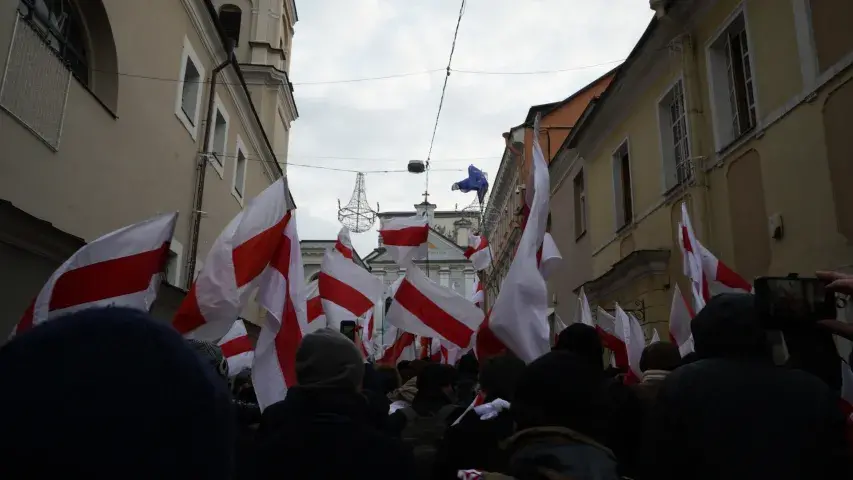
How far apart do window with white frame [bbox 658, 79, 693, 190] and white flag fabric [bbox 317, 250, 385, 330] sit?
570cm

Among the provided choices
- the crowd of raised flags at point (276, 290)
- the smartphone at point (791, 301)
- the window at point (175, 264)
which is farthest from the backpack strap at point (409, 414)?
the window at point (175, 264)

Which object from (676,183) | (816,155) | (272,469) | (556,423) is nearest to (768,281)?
(556,423)

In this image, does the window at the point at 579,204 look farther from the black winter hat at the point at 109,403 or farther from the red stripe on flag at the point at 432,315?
the black winter hat at the point at 109,403

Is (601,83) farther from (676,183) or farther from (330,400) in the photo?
(330,400)

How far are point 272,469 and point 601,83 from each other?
22.6 meters

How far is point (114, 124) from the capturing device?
27.6 ft

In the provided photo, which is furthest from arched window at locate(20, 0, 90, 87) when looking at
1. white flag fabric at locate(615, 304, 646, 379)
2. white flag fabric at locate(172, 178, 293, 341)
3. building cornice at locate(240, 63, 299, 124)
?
building cornice at locate(240, 63, 299, 124)

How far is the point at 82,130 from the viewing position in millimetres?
7492

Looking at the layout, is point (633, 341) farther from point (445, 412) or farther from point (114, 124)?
point (114, 124)

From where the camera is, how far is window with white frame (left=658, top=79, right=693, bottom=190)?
10477 mm

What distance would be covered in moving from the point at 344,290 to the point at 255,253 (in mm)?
2771

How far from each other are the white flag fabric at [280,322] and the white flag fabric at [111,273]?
0.97 meters

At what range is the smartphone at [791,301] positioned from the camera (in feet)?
7.23

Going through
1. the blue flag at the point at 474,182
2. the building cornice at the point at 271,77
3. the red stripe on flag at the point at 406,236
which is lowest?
the red stripe on flag at the point at 406,236
